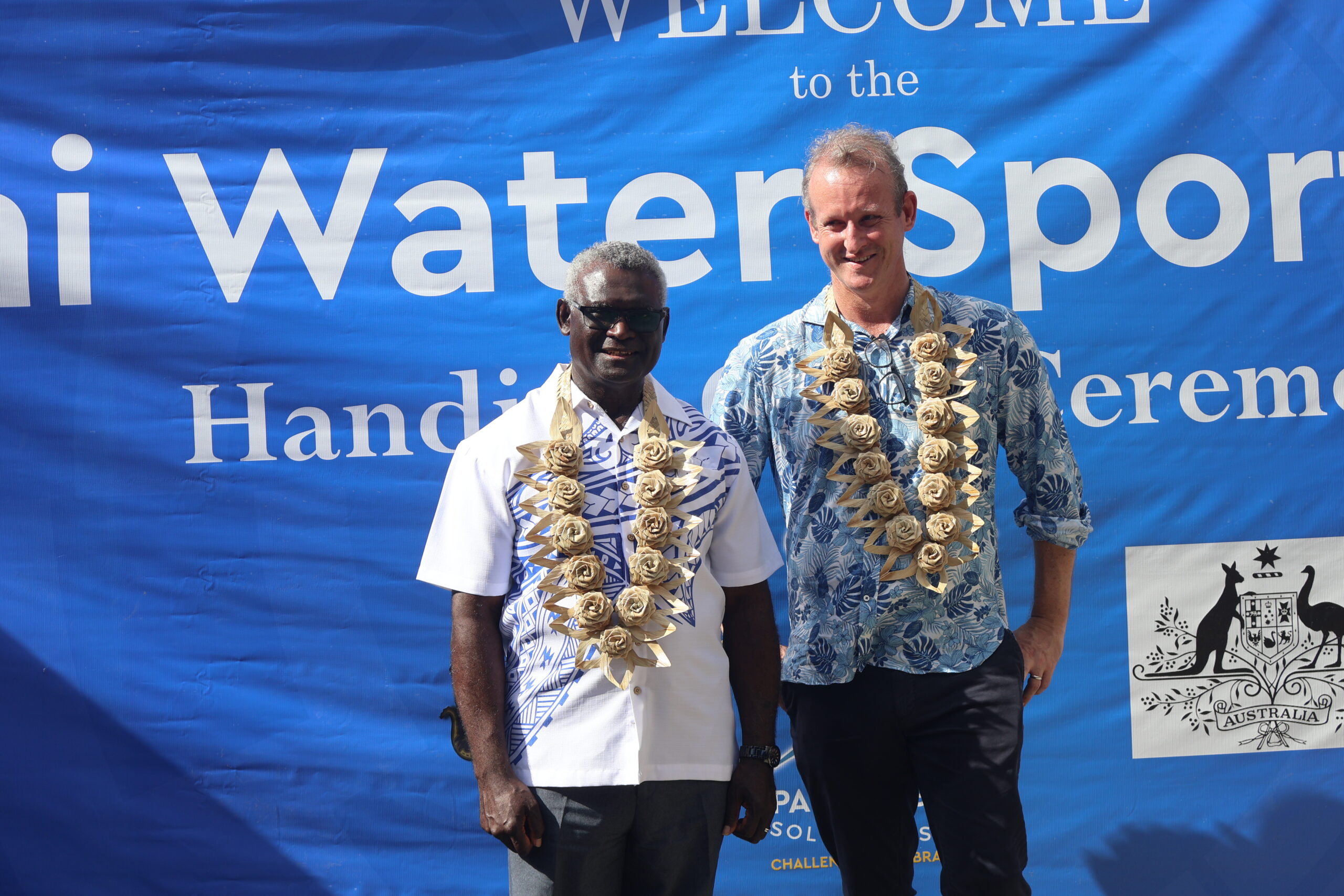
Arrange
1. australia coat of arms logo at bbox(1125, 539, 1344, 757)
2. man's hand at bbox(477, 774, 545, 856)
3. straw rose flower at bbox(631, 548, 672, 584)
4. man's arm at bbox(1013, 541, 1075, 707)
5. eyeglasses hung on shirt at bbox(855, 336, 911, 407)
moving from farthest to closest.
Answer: australia coat of arms logo at bbox(1125, 539, 1344, 757)
man's arm at bbox(1013, 541, 1075, 707)
eyeglasses hung on shirt at bbox(855, 336, 911, 407)
straw rose flower at bbox(631, 548, 672, 584)
man's hand at bbox(477, 774, 545, 856)

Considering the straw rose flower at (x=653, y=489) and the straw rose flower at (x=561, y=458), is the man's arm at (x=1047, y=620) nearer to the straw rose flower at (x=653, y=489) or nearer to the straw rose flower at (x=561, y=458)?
the straw rose flower at (x=653, y=489)

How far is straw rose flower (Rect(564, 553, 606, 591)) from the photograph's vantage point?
1871mm

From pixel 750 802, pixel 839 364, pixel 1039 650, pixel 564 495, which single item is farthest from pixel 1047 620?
pixel 564 495

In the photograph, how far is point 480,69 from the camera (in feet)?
10.1

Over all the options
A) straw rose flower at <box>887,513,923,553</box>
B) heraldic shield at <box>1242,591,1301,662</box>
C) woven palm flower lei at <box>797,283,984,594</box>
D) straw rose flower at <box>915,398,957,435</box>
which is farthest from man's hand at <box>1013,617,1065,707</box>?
heraldic shield at <box>1242,591,1301,662</box>

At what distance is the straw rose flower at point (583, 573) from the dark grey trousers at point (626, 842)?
0.35m

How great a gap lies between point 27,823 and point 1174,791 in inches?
134

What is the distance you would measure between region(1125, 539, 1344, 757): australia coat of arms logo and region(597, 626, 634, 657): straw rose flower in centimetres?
195

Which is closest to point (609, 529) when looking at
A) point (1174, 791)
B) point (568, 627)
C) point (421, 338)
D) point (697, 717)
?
point (568, 627)

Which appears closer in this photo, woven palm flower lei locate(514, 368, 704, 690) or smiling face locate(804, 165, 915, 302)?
woven palm flower lei locate(514, 368, 704, 690)

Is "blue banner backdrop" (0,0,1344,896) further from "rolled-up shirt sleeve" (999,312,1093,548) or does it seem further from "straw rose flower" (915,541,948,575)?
"straw rose flower" (915,541,948,575)

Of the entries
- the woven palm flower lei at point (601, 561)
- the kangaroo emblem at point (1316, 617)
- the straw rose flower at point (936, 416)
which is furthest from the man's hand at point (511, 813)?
the kangaroo emblem at point (1316, 617)

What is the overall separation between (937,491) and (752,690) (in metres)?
0.57

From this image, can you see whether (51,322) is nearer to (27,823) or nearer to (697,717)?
(27,823)
